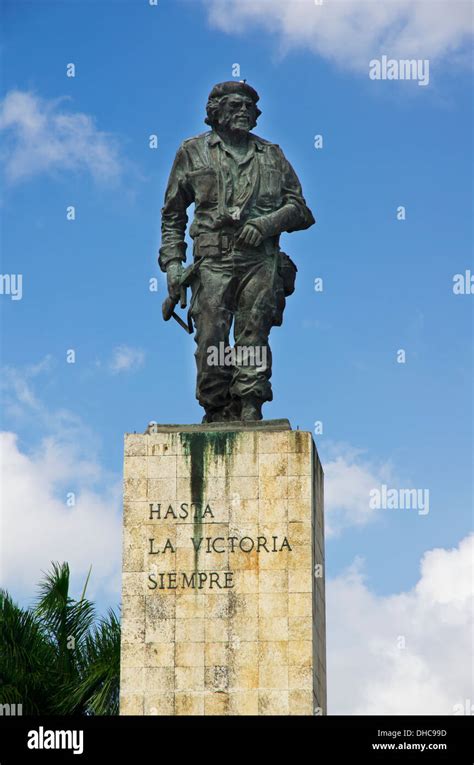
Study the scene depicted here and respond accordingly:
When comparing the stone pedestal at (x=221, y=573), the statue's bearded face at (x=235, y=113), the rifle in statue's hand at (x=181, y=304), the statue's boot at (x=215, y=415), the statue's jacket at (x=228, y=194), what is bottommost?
the stone pedestal at (x=221, y=573)

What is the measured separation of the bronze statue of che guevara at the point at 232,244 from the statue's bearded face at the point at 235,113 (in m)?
0.01

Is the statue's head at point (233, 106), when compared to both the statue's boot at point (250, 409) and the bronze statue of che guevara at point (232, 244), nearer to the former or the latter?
the bronze statue of che guevara at point (232, 244)

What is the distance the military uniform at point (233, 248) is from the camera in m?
25.9

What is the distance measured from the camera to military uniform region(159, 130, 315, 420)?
25.9m

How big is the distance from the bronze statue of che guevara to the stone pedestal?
0.81 metres

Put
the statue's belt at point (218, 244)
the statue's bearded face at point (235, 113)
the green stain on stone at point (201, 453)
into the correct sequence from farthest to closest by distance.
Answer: the statue's bearded face at point (235, 113) < the statue's belt at point (218, 244) < the green stain on stone at point (201, 453)

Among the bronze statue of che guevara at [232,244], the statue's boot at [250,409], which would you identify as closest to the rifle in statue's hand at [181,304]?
the bronze statue of che guevara at [232,244]

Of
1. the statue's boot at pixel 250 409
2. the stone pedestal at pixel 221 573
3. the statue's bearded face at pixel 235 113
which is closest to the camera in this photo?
the stone pedestal at pixel 221 573
